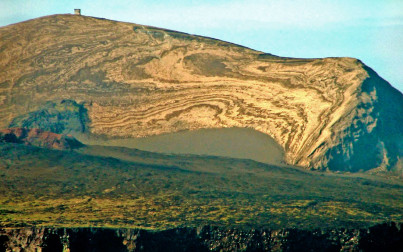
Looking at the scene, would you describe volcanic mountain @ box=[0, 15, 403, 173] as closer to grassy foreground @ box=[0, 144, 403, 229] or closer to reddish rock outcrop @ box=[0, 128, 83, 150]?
grassy foreground @ box=[0, 144, 403, 229]

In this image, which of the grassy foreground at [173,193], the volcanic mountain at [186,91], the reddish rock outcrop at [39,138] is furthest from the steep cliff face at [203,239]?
the reddish rock outcrop at [39,138]

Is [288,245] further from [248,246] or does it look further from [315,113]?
[315,113]

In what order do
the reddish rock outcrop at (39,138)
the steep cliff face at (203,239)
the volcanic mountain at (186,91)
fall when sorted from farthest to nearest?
1. the volcanic mountain at (186,91)
2. the reddish rock outcrop at (39,138)
3. the steep cliff face at (203,239)

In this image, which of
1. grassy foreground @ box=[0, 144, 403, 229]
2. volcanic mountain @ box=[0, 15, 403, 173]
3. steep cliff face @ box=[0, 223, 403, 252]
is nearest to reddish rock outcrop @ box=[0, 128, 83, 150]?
grassy foreground @ box=[0, 144, 403, 229]

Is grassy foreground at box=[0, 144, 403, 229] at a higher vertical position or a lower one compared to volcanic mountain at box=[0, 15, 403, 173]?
lower

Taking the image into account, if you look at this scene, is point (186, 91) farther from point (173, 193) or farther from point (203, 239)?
point (203, 239)

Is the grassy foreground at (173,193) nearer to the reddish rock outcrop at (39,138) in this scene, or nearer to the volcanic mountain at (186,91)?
the reddish rock outcrop at (39,138)
